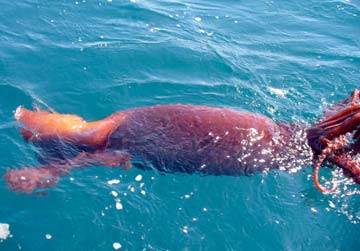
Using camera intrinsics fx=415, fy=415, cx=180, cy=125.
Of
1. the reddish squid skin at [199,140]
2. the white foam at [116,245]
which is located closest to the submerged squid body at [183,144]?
the reddish squid skin at [199,140]

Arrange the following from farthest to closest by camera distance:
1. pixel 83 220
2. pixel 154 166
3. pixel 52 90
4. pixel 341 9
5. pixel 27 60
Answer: pixel 341 9
pixel 27 60
pixel 52 90
pixel 154 166
pixel 83 220

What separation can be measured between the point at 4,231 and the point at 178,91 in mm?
4362

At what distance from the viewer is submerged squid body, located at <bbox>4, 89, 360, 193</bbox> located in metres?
5.78

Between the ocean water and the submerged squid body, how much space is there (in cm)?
26

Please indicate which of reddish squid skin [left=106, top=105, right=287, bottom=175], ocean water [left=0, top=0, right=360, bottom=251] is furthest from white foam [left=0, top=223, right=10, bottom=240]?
reddish squid skin [left=106, top=105, right=287, bottom=175]

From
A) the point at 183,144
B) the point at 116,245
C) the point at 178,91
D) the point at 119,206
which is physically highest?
the point at 183,144

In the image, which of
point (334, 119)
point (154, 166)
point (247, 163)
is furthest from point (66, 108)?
point (334, 119)

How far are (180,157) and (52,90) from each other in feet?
11.6

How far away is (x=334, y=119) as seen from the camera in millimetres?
5613

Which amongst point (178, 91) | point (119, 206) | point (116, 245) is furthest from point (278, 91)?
point (116, 245)

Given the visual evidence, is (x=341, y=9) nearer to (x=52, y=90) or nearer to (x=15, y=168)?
(x=52, y=90)

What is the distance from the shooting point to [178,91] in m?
8.48

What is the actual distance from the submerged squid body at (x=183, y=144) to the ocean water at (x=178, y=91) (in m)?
0.26

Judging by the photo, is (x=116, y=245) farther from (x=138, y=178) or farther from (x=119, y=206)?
(x=138, y=178)
